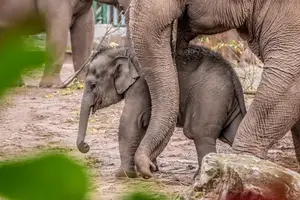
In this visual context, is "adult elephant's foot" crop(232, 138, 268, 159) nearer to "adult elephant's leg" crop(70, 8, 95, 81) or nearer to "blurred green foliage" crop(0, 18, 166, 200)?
"blurred green foliage" crop(0, 18, 166, 200)

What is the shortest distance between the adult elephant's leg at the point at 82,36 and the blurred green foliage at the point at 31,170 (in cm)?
1005

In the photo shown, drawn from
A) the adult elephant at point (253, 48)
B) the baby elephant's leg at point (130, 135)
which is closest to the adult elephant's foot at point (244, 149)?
the adult elephant at point (253, 48)

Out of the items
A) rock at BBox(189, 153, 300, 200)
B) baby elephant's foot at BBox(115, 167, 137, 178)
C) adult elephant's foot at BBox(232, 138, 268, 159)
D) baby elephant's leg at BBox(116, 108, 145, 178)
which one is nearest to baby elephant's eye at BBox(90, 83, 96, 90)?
baby elephant's leg at BBox(116, 108, 145, 178)

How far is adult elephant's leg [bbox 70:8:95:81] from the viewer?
1045 centimetres

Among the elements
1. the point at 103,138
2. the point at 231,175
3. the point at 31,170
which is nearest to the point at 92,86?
the point at 103,138

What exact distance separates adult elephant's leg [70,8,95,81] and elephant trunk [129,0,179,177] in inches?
232

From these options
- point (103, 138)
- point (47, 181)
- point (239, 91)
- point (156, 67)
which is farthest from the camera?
point (103, 138)

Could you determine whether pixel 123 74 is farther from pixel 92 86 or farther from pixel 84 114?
pixel 84 114

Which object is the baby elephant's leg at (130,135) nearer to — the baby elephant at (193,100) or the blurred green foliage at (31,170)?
the baby elephant at (193,100)

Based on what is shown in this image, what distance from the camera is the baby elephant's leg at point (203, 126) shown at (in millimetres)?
4895

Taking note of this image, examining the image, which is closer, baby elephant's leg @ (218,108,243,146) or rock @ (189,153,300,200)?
rock @ (189,153,300,200)

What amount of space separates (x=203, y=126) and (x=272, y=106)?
23.3 inches

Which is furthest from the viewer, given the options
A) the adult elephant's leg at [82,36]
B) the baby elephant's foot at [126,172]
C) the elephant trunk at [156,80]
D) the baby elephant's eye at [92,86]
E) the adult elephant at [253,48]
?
the adult elephant's leg at [82,36]

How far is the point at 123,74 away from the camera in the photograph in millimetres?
5074
